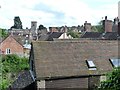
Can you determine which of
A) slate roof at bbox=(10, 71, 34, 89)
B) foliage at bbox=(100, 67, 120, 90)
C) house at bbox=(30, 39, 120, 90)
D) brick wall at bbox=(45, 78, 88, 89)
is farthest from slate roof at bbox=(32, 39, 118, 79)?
foliage at bbox=(100, 67, 120, 90)

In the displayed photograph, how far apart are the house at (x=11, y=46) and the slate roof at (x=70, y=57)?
82.2 feet

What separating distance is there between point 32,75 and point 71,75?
3300 mm

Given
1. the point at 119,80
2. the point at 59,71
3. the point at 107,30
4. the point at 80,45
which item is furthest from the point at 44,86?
the point at 107,30

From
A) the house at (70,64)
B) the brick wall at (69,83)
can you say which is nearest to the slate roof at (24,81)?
the house at (70,64)

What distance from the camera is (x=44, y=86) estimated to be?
21.0m

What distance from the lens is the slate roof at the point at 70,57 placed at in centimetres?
2161

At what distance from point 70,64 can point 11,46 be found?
28.5 meters

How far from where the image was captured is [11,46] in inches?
1949

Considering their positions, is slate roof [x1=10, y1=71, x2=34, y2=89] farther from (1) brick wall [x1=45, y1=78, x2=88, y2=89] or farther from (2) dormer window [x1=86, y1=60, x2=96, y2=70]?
(2) dormer window [x1=86, y1=60, x2=96, y2=70]

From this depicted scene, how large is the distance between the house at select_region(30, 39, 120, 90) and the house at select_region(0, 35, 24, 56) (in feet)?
83.3

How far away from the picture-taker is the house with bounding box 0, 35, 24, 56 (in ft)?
161

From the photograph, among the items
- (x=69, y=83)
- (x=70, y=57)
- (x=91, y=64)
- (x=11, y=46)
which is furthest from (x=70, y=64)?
(x=11, y=46)

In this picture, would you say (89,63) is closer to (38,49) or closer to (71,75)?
(71,75)

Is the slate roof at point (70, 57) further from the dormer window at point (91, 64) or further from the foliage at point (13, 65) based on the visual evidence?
the foliage at point (13, 65)
